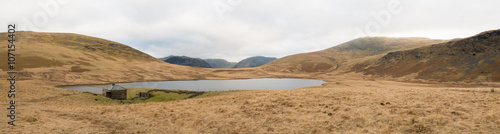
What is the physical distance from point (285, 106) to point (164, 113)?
12797 mm

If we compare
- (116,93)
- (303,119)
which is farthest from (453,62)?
(116,93)

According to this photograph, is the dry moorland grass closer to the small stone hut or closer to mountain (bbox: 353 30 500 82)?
the small stone hut

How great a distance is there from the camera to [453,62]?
9831 centimetres

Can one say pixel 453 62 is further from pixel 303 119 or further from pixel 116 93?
pixel 116 93

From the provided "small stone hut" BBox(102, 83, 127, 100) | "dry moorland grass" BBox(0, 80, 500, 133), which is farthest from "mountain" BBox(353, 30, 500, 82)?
"small stone hut" BBox(102, 83, 127, 100)

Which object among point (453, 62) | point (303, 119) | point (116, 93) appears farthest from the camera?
point (453, 62)

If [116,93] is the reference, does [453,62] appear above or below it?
above

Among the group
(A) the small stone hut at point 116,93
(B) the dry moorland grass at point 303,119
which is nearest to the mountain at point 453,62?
(B) the dry moorland grass at point 303,119

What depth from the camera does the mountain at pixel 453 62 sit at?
80.7 metres

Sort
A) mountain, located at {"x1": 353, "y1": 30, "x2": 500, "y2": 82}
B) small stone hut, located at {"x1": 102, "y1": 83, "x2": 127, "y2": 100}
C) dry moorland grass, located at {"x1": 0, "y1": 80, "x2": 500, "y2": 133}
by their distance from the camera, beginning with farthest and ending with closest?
mountain, located at {"x1": 353, "y1": 30, "x2": 500, "y2": 82} → small stone hut, located at {"x1": 102, "y1": 83, "x2": 127, "y2": 100} → dry moorland grass, located at {"x1": 0, "y1": 80, "x2": 500, "y2": 133}

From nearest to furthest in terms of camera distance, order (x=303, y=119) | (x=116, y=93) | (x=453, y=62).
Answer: (x=303, y=119), (x=116, y=93), (x=453, y=62)

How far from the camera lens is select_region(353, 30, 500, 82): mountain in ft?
265

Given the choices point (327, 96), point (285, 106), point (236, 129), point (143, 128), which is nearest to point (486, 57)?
point (327, 96)

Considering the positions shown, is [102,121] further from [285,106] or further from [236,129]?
[285,106]
